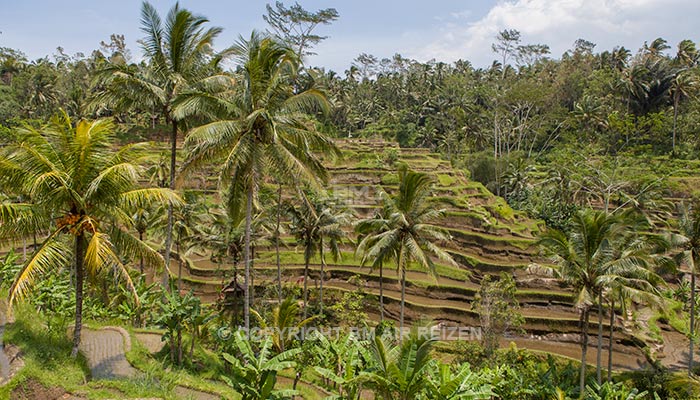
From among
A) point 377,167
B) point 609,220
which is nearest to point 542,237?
point 609,220

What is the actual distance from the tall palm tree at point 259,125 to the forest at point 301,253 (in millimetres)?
70

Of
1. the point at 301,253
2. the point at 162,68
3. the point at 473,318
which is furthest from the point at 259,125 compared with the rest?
the point at 301,253

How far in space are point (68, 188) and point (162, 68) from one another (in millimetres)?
6986

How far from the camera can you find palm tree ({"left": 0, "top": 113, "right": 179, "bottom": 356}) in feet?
30.1

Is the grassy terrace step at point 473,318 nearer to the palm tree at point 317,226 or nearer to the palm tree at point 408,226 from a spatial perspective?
the palm tree at point 317,226

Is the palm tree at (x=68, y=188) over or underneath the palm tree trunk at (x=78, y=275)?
over

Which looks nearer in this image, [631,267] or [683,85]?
[631,267]

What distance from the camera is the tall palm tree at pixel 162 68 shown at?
14.2 metres

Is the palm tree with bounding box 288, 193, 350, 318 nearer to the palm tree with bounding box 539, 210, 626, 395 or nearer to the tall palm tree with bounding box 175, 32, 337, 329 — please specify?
the tall palm tree with bounding box 175, 32, 337, 329

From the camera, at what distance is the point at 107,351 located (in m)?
13.1

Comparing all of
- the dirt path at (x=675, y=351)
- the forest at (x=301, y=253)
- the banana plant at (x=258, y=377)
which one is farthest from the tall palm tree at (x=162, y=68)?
the dirt path at (x=675, y=351)

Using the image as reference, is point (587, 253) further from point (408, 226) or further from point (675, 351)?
point (675, 351)

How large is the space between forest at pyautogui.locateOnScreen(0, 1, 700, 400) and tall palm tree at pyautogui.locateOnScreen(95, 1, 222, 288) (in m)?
0.07

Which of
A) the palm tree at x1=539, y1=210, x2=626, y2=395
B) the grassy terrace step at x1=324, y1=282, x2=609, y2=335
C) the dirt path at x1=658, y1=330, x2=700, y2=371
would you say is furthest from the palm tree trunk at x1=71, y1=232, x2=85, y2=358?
the dirt path at x1=658, y1=330, x2=700, y2=371
